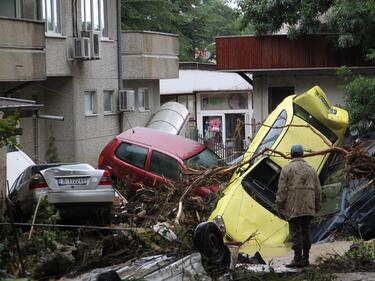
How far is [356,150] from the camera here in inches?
496

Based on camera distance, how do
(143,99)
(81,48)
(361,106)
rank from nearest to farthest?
(361,106)
(81,48)
(143,99)

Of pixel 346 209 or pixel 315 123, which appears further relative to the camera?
pixel 315 123

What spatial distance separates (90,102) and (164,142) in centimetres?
693

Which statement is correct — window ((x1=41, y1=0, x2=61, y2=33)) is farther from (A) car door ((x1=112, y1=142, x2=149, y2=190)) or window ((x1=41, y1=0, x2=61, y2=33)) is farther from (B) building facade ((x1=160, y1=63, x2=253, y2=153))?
(B) building facade ((x1=160, y1=63, x2=253, y2=153))

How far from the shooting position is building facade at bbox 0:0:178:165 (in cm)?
1933

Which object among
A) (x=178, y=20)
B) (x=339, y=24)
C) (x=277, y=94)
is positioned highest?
(x=178, y=20)

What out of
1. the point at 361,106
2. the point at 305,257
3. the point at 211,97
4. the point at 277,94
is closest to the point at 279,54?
the point at 277,94

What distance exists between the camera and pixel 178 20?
4497cm

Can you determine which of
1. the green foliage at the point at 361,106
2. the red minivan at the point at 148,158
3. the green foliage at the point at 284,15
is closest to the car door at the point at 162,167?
the red minivan at the point at 148,158

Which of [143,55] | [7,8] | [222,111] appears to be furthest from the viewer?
[222,111]

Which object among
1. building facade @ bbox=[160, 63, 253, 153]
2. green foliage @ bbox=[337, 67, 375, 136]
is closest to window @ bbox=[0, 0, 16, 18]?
green foliage @ bbox=[337, 67, 375, 136]

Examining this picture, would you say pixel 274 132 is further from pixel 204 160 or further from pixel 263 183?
pixel 204 160

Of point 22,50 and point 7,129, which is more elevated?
point 22,50

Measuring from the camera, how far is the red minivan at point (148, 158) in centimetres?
1770
